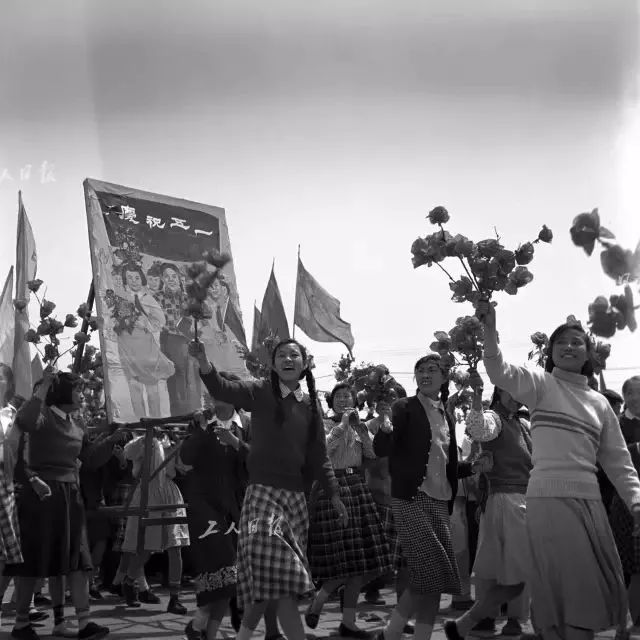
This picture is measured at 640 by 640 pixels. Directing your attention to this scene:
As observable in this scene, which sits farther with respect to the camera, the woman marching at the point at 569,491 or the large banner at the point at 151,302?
the large banner at the point at 151,302

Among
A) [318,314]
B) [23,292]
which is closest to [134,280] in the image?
[23,292]

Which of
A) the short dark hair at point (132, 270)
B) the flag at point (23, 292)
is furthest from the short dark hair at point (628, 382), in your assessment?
the flag at point (23, 292)

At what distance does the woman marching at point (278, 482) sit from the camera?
5684 millimetres

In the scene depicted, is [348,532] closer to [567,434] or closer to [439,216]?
[567,434]

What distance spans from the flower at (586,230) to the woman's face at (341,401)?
5.29 meters

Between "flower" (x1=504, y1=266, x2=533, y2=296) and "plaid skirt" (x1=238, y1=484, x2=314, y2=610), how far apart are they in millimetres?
1760

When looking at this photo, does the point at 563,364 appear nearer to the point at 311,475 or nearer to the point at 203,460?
the point at 311,475

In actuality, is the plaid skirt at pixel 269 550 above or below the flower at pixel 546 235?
below

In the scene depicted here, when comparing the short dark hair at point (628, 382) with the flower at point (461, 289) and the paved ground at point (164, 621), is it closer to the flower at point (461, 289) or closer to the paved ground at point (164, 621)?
the paved ground at point (164, 621)

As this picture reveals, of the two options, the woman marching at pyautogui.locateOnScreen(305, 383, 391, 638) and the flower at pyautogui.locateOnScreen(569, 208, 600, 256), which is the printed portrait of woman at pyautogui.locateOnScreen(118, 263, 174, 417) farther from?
the flower at pyautogui.locateOnScreen(569, 208, 600, 256)

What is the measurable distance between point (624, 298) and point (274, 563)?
2644 millimetres

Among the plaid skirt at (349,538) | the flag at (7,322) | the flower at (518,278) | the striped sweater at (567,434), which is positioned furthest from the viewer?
the flag at (7,322)

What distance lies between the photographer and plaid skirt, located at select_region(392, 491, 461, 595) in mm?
6348

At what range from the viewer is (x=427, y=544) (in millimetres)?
6477
